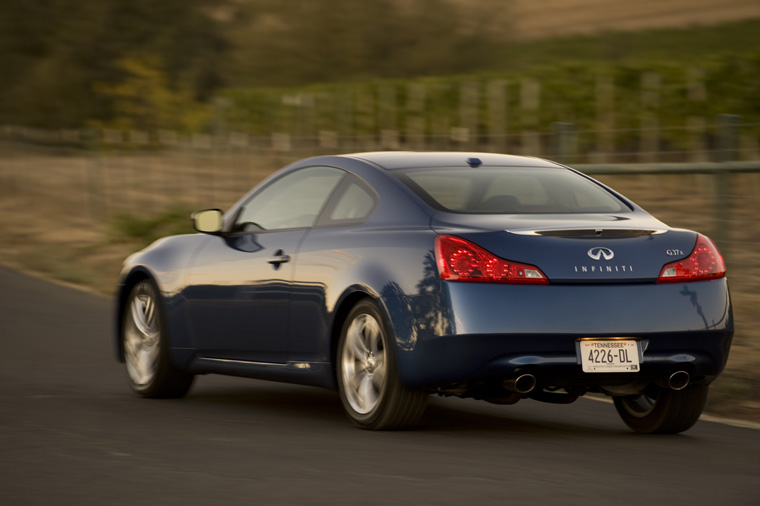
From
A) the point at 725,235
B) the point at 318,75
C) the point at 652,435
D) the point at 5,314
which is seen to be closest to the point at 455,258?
the point at 652,435

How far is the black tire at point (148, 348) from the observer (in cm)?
924

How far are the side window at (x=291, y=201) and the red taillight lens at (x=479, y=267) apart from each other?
55.0 inches

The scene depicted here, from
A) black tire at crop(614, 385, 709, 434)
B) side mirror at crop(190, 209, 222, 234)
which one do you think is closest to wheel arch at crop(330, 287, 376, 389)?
side mirror at crop(190, 209, 222, 234)

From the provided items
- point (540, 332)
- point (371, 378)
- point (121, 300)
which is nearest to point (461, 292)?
point (540, 332)

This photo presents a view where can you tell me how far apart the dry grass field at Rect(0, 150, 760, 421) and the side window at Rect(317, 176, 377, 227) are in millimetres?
3036

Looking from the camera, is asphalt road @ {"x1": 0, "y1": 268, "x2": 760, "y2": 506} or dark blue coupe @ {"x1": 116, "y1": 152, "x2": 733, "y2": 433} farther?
dark blue coupe @ {"x1": 116, "y1": 152, "x2": 733, "y2": 433}

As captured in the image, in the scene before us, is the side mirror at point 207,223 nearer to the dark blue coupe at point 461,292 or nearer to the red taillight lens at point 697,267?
the dark blue coupe at point 461,292

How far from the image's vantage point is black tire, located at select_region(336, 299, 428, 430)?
24.1ft

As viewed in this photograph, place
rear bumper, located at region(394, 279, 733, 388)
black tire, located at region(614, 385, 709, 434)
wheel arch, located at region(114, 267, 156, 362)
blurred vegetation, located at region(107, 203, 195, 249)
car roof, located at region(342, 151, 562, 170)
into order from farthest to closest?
blurred vegetation, located at region(107, 203, 195, 249)
wheel arch, located at region(114, 267, 156, 362)
car roof, located at region(342, 151, 562, 170)
black tire, located at region(614, 385, 709, 434)
rear bumper, located at region(394, 279, 733, 388)

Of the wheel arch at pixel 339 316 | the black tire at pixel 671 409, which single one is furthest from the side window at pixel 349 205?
the black tire at pixel 671 409

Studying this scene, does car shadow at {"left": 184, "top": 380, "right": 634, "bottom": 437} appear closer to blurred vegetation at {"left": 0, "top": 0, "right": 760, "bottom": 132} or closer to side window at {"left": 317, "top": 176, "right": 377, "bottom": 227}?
side window at {"left": 317, "top": 176, "right": 377, "bottom": 227}

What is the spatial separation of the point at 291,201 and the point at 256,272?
0.48m

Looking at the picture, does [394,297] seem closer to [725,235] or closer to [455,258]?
[455,258]

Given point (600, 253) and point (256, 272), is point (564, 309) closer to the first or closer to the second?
point (600, 253)
